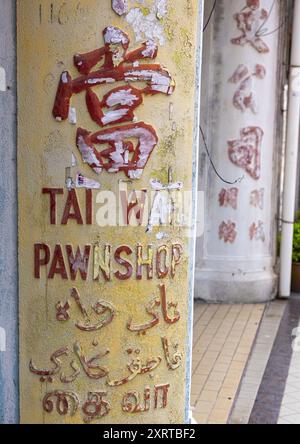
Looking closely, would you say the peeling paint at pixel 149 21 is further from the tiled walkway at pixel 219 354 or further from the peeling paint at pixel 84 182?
the tiled walkway at pixel 219 354

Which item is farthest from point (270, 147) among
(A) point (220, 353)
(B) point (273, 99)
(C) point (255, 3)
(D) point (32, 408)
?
(D) point (32, 408)

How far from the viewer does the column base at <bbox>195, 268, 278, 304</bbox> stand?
26.5 ft

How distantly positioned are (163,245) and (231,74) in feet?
16.3

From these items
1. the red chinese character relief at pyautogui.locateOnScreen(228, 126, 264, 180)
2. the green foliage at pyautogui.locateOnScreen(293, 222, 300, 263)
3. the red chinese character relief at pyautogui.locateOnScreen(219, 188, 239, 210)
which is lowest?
the green foliage at pyautogui.locateOnScreen(293, 222, 300, 263)

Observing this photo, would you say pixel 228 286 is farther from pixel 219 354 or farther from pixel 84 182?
pixel 84 182

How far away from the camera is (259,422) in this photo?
4.95 m

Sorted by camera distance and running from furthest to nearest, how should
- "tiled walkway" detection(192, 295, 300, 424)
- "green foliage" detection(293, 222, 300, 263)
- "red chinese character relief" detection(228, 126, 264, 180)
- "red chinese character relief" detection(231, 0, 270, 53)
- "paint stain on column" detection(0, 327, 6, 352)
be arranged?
"green foliage" detection(293, 222, 300, 263) < "red chinese character relief" detection(228, 126, 264, 180) < "red chinese character relief" detection(231, 0, 270, 53) < "tiled walkway" detection(192, 295, 300, 424) < "paint stain on column" detection(0, 327, 6, 352)

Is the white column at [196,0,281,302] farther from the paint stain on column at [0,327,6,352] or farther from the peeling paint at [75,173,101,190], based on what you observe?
the paint stain on column at [0,327,6,352]

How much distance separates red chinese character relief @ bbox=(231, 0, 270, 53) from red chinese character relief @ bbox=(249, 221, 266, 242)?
2223mm

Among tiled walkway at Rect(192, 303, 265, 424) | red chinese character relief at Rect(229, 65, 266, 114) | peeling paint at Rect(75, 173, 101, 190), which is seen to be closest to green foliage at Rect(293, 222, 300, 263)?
tiled walkway at Rect(192, 303, 265, 424)

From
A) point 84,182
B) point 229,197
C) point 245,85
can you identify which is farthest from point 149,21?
point 229,197

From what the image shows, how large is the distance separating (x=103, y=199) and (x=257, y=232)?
530 centimetres

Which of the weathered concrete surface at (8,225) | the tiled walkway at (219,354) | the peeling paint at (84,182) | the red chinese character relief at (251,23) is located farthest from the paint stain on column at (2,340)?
the red chinese character relief at (251,23)

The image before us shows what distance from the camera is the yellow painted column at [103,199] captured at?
309 centimetres
